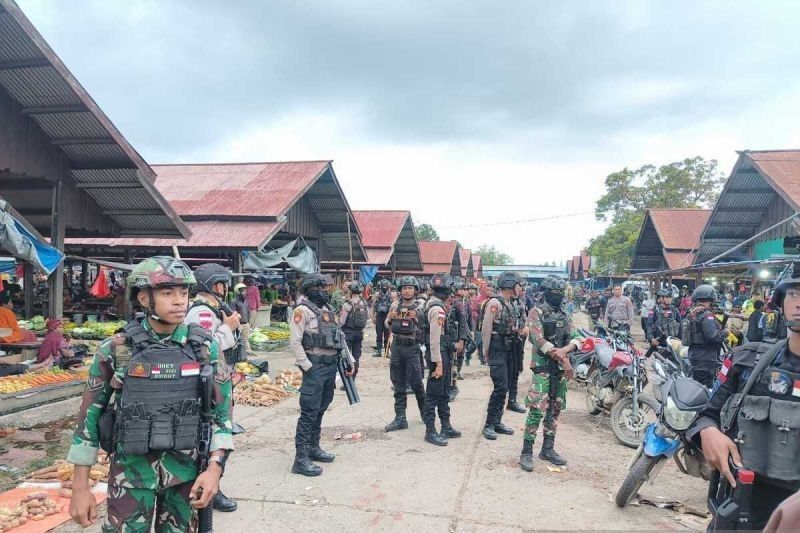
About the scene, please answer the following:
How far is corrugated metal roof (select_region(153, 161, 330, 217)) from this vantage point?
13602 mm

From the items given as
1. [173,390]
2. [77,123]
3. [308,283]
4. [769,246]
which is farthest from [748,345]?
[769,246]

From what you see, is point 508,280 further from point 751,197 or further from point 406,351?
point 751,197

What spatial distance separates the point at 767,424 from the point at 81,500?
121 inches

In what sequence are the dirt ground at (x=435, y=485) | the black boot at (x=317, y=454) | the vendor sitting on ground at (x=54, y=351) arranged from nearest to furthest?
1. the dirt ground at (x=435, y=485)
2. the black boot at (x=317, y=454)
3. the vendor sitting on ground at (x=54, y=351)

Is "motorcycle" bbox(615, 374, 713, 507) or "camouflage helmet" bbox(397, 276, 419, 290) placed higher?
"camouflage helmet" bbox(397, 276, 419, 290)

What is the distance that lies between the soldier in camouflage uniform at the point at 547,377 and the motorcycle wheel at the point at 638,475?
0.99m

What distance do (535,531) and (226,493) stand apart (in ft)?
8.10

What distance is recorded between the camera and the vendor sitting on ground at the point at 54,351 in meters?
8.53

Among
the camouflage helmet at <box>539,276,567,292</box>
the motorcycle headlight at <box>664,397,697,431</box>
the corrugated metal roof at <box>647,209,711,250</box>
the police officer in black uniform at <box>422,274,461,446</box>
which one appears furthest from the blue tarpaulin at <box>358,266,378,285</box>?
the motorcycle headlight at <box>664,397,697,431</box>

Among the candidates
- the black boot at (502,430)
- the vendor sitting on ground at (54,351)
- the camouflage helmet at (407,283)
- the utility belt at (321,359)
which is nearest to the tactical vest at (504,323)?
the camouflage helmet at (407,283)

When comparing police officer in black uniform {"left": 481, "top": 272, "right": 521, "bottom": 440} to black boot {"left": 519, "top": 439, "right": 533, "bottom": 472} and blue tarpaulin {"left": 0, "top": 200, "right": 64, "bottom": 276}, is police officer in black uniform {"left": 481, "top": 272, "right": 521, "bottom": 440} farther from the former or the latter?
blue tarpaulin {"left": 0, "top": 200, "right": 64, "bottom": 276}

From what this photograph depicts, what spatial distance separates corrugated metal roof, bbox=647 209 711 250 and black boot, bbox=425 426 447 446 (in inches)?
649

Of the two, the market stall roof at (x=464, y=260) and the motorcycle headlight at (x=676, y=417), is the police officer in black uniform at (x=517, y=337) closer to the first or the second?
the motorcycle headlight at (x=676, y=417)

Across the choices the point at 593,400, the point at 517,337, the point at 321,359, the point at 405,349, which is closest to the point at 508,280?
the point at 517,337
